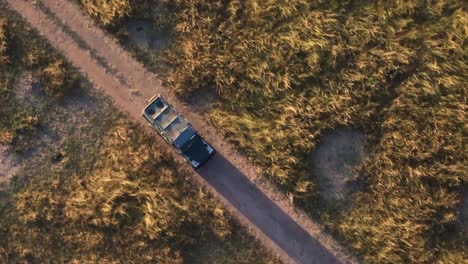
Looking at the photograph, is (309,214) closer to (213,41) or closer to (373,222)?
(373,222)

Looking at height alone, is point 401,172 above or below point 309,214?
above

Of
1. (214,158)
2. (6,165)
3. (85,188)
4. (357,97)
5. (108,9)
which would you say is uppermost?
(357,97)

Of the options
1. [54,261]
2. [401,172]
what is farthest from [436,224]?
[54,261]

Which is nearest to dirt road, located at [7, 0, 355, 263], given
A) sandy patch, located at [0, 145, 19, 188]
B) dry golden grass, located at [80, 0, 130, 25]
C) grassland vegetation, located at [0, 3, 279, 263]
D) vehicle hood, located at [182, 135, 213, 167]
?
grassland vegetation, located at [0, 3, 279, 263]

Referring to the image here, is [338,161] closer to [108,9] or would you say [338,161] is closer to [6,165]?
[108,9]

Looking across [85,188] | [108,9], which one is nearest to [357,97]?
[108,9]

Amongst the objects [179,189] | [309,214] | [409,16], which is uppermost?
[409,16]
